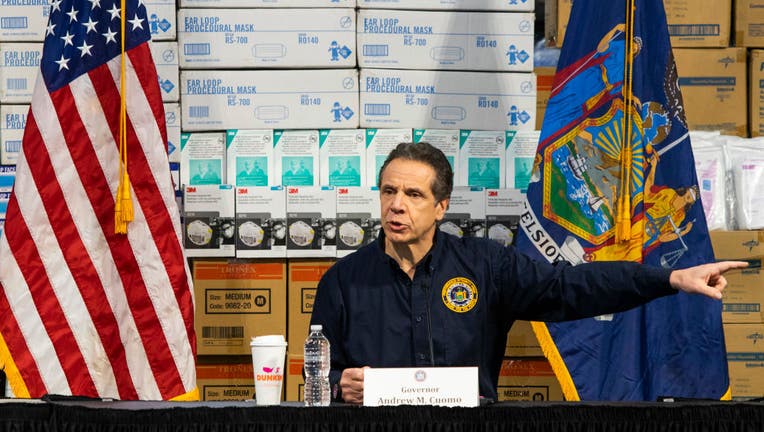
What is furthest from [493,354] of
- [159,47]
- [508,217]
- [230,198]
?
[159,47]

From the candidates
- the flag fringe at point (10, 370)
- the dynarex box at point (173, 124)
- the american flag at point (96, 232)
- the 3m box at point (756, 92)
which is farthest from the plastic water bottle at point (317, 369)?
the 3m box at point (756, 92)

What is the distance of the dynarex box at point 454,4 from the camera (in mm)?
4496

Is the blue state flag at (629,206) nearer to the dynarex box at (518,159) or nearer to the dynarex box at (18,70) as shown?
the dynarex box at (518,159)

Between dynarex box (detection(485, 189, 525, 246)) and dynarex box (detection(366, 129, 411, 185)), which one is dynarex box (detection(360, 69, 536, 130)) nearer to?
dynarex box (detection(366, 129, 411, 185))

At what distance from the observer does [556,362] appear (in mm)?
3979

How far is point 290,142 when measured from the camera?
4492 millimetres

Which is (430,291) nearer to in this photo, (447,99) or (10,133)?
(447,99)


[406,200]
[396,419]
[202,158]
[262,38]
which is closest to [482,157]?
[262,38]

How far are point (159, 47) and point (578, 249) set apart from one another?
73.2 inches

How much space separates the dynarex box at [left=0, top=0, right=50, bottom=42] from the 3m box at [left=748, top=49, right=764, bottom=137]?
114 inches

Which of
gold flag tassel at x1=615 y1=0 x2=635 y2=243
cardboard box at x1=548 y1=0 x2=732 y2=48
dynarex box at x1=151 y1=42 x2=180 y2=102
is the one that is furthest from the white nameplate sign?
cardboard box at x1=548 y1=0 x2=732 y2=48

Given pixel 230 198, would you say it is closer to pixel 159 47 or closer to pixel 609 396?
pixel 159 47

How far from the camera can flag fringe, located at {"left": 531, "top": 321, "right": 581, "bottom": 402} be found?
3.95 meters

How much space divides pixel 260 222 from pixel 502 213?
0.96 meters
